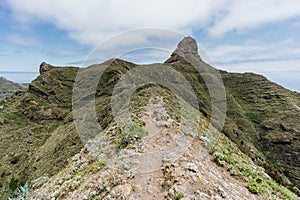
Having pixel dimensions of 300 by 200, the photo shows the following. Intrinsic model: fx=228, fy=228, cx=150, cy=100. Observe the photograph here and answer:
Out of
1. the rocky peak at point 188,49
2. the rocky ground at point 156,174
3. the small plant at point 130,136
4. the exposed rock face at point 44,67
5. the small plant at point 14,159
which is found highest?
the rocky peak at point 188,49

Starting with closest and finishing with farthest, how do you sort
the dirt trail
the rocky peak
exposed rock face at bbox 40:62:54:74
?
the dirt trail
exposed rock face at bbox 40:62:54:74
the rocky peak

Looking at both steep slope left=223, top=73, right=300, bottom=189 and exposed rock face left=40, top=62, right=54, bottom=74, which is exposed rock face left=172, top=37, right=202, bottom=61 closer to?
steep slope left=223, top=73, right=300, bottom=189

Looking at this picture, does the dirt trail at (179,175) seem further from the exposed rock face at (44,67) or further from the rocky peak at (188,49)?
the rocky peak at (188,49)

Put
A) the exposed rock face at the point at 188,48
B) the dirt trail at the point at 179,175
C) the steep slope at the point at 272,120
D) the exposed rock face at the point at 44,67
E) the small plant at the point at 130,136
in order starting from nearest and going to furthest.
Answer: the dirt trail at the point at 179,175 → the small plant at the point at 130,136 → the steep slope at the point at 272,120 → the exposed rock face at the point at 44,67 → the exposed rock face at the point at 188,48

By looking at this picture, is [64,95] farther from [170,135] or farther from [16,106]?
[170,135]

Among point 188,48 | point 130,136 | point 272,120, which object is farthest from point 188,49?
point 130,136

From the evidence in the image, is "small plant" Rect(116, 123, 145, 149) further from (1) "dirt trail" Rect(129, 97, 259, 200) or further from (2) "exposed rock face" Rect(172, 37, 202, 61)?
(2) "exposed rock face" Rect(172, 37, 202, 61)

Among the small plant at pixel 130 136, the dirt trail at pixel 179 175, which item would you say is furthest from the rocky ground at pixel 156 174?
the small plant at pixel 130 136

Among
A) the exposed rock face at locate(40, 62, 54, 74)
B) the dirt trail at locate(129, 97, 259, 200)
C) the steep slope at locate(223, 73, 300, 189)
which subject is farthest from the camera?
the exposed rock face at locate(40, 62, 54, 74)

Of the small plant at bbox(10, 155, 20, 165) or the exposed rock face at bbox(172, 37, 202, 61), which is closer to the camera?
the small plant at bbox(10, 155, 20, 165)

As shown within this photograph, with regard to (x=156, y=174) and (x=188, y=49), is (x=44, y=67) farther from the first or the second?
(x=188, y=49)

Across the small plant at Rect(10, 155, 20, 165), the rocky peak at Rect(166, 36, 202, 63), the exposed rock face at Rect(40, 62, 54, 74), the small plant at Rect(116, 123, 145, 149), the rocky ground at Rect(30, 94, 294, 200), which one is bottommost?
the small plant at Rect(10, 155, 20, 165)

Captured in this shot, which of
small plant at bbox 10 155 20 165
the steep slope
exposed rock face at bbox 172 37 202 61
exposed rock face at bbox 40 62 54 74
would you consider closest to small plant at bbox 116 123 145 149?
small plant at bbox 10 155 20 165

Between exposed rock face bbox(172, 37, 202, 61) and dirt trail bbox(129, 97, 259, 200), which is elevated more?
exposed rock face bbox(172, 37, 202, 61)
